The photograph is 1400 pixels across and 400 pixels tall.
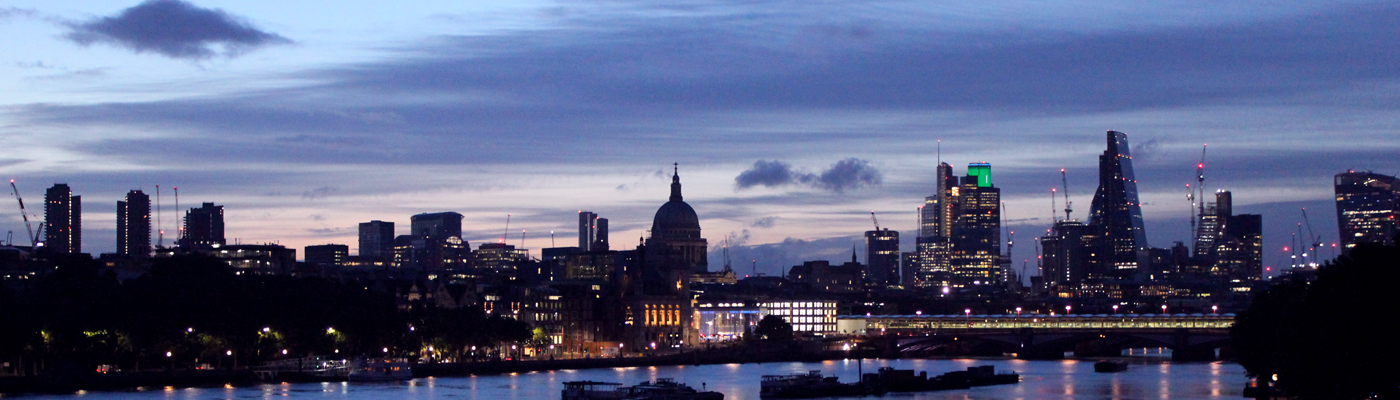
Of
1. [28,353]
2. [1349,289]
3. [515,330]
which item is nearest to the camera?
[1349,289]

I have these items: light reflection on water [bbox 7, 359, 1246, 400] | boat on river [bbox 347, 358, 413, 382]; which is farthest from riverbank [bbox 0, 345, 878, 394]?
light reflection on water [bbox 7, 359, 1246, 400]

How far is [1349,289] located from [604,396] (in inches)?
2011

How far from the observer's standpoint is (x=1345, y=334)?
236ft

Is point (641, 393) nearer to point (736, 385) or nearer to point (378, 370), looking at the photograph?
point (736, 385)

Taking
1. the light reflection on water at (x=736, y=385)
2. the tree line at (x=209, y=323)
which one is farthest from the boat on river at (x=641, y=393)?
the tree line at (x=209, y=323)

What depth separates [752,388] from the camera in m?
134

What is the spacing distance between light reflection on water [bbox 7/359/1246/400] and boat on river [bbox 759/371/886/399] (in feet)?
4.62

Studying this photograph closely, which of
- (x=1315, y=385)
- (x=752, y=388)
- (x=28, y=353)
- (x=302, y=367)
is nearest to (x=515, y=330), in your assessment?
(x=302, y=367)

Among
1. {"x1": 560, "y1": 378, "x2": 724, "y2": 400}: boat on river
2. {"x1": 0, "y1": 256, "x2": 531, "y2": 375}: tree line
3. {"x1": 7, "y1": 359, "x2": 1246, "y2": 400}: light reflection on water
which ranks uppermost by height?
{"x1": 0, "y1": 256, "x2": 531, "y2": 375}: tree line

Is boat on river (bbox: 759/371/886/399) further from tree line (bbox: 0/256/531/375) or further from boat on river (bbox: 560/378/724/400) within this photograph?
tree line (bbox: 0/256/531/375)

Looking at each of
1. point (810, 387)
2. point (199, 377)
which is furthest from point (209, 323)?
point (810, 387)

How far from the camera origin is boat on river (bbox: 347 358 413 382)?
138875mm

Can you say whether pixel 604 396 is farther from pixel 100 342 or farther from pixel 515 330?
pixel 515 330

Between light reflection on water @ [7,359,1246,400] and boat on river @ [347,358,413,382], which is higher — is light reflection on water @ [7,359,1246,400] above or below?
below
